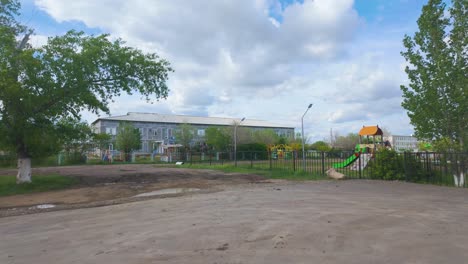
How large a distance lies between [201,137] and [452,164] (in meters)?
59.6

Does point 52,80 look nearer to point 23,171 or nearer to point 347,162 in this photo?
point 23,171

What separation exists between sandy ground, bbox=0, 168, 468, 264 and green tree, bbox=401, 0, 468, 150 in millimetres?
5635

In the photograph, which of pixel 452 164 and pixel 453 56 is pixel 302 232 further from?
pixel 453 56

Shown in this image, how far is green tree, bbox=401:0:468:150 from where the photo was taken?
42.8 ft

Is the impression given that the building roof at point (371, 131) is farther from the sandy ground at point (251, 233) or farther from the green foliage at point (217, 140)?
the green foliage at point (217, 140)

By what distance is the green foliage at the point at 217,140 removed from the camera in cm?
5503

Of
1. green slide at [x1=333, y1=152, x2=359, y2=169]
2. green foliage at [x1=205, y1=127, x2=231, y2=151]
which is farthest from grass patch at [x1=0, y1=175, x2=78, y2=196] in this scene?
green foliage at [x1=205, y1=127, x2=231, y2=151]

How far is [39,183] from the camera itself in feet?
50.6

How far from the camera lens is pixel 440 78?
13.1m

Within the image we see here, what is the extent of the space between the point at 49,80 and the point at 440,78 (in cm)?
1640

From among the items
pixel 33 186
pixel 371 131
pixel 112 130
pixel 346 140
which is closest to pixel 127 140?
pixel 112 130

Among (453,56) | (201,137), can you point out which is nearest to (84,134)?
(453,56)

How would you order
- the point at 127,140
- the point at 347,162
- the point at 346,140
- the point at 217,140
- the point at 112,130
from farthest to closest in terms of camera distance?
1. the point at 346,140
2. the point at 112,130
3. the point at 217,140
4. the point at 127,140
5. the point at 347,162

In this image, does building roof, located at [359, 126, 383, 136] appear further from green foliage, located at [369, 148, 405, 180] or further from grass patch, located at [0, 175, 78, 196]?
grass patch, located at [0, 175, 78, 196]
